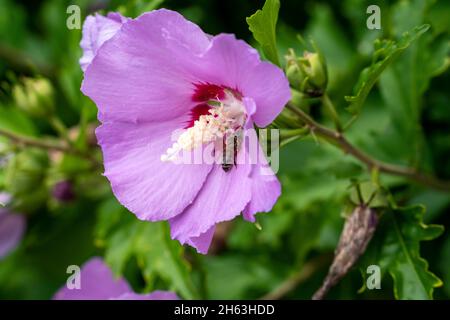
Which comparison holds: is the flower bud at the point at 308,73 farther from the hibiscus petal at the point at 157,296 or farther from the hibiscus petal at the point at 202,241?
the hibiscus petal at the point at 157,296

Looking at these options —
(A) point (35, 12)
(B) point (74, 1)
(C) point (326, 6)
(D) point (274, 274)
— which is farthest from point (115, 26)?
(A) point (35, 12)

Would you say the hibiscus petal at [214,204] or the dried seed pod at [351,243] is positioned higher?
the hibiscus petal at [214,204]

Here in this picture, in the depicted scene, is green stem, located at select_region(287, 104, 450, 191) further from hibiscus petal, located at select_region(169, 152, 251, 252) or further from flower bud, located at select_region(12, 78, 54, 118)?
flower bud, located at select_region(12, 78, 54, 118)

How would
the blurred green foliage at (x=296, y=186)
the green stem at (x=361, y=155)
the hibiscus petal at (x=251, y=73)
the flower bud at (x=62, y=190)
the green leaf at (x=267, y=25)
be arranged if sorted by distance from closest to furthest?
the hibiscus petal at (x=251, y=73) < the green leaf at (x=267, y=25) < the green stem at (x=361, y=155) < the blurred green foliage at (x=296, y=186) < the flower bud at (x=62, y=190)

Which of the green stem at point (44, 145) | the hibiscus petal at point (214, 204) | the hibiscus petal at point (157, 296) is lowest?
the hibiscus petal at point (157, 296)

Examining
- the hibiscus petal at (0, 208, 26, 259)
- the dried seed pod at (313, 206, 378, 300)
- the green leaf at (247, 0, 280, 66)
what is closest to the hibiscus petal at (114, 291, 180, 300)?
the dried seed pod at (313, 206, 378, 300)

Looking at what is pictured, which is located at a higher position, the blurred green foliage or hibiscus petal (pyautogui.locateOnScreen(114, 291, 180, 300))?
the blurred green foliage

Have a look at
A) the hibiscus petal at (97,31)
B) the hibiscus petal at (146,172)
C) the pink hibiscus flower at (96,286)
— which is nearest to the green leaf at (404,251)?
the hibiscus petal at (146,172)
